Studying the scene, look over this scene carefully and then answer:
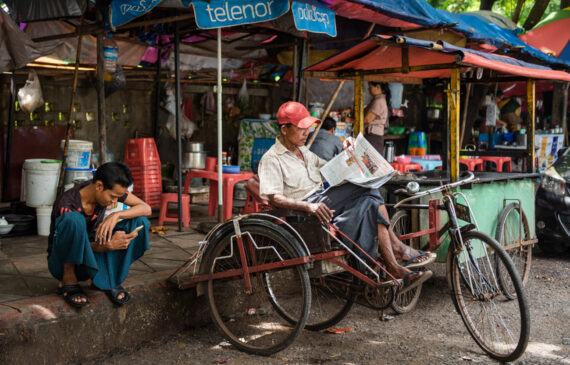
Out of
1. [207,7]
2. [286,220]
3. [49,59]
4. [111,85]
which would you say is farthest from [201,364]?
[49,59]

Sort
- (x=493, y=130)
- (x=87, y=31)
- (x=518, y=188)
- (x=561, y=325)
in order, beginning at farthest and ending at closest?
(x=493, y=130)
(x=87, y=31)
(x=518, y=188)
(x=561, y=325)

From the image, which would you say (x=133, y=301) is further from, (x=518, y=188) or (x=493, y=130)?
(x=493, y=130)

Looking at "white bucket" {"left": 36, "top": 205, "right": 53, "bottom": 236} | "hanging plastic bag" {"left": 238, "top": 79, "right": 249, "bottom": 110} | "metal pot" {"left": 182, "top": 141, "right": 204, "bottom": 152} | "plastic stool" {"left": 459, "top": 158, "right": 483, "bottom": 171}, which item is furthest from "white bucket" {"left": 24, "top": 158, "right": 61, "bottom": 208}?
"plastic stool" {"left": 459, "top": 158, "right": 483, "bottom": 171}

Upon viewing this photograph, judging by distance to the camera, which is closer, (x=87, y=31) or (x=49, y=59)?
(x=87, y=31)

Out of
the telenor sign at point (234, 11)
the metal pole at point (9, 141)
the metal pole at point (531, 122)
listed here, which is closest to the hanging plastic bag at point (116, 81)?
the metal pole at point (9, 141)

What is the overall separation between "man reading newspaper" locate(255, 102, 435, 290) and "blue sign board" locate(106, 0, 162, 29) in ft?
7.05

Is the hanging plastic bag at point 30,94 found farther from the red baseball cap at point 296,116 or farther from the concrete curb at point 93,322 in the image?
the red baseball cap at point 296,116

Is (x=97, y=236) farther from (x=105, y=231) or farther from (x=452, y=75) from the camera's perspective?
(x=452, y=75)

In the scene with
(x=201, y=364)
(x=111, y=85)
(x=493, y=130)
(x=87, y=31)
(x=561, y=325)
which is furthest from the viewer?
(x=493, y=130)

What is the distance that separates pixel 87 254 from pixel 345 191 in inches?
69.6

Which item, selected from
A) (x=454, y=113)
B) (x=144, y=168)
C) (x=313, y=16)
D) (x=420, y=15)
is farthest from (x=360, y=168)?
(x=144, y=168)

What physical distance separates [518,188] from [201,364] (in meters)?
3.56

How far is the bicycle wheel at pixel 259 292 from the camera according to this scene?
369cm

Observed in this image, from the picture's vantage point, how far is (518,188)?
548cm
